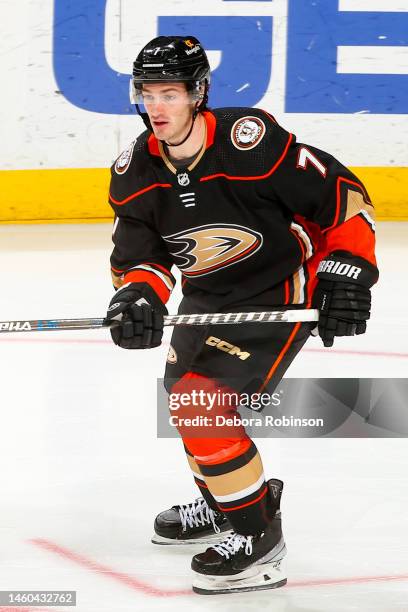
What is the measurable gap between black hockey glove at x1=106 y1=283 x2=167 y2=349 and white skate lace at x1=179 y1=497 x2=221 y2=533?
0.52 metres

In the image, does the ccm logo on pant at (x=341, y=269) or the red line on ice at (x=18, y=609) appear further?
the ccm logo on pant at (x=341, y=269)

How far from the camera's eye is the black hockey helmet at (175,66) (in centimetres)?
271

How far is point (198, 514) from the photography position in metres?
3.12

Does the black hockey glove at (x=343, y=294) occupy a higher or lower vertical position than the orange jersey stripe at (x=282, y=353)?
higher

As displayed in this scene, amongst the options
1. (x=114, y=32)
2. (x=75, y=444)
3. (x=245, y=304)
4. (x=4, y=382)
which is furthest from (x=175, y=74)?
(x=114, y=32)

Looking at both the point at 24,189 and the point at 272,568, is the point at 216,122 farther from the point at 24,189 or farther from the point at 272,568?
the point at 24,189

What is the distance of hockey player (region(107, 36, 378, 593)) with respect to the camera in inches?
108

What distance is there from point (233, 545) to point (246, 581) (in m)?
0.10

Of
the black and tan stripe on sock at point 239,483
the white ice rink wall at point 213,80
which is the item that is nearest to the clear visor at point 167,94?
the black and tan stripe on sock at point 239,483

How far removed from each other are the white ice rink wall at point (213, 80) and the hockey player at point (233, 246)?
14.4ft

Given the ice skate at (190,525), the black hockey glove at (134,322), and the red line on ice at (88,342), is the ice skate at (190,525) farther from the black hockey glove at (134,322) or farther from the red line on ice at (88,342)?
the red line on ice at (88,342)

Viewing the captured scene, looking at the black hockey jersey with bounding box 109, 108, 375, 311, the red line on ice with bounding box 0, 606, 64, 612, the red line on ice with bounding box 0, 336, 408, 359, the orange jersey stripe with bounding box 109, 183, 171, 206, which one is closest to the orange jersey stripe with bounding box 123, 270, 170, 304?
the black hockey jersey with bounding box 109, 108, 375, 311

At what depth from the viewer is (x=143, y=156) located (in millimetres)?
2840

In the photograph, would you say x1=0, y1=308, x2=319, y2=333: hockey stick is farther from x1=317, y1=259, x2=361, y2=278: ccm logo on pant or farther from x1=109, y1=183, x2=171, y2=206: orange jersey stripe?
x1=109, y1=183, x2=171, y2=206: orange jersey stripe
